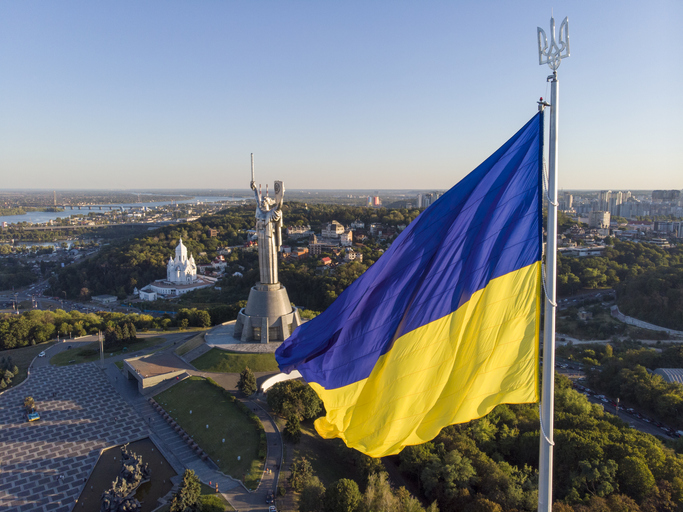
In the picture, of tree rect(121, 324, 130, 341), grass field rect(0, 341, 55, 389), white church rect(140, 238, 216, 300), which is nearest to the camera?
grass field rect(0, 341, 55, 389)

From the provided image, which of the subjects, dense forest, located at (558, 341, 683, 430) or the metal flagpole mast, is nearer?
the metal flagpole mast

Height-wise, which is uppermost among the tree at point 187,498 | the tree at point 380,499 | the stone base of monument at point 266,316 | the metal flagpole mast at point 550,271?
the metal flagpole mast at point 550,271

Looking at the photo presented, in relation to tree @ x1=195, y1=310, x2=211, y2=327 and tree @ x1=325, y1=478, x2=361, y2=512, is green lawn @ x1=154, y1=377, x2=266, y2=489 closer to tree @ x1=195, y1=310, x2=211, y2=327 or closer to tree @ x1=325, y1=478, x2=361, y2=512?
tree @ x1=325, y1=478, x2=361, y2=512

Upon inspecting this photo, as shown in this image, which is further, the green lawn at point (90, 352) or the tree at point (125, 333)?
the tree at point (125, 333)

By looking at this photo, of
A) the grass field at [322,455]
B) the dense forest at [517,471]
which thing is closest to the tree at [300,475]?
the dense forest at [517,471]

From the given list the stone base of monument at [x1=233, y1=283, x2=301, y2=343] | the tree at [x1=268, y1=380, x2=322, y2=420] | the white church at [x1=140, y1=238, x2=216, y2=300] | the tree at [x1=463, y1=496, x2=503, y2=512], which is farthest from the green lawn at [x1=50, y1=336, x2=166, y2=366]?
the tree at [x1=463, y1=496, x2=503, y2=512]

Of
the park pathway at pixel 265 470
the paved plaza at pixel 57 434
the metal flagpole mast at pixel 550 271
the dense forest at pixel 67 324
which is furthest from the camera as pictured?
the dense forest at pixel 67 324

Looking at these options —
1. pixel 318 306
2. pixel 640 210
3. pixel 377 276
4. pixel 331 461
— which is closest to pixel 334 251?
pixel 318 306

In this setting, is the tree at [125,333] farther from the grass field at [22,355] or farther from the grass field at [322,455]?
the grass field at [322,455]
